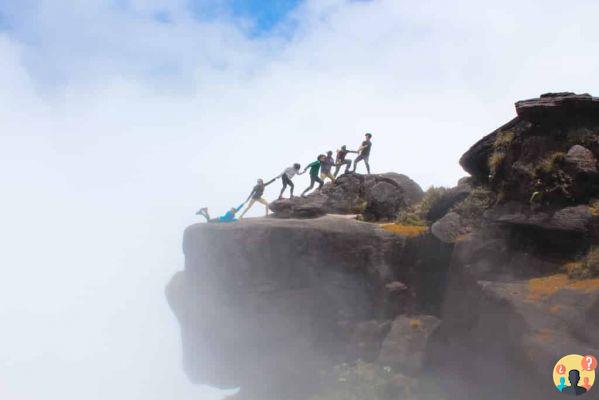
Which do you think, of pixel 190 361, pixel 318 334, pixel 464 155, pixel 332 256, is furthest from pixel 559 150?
pixel 190 361

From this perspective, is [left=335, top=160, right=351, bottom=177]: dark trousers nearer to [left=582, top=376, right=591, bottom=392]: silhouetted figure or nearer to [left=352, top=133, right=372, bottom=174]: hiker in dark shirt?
[left=352, top=133, right=372, bottom=174]: hiker in dark shirt

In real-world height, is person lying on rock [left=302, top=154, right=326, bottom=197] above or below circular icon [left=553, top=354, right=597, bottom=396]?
above

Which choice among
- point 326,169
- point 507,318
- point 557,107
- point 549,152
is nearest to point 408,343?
point 507,318

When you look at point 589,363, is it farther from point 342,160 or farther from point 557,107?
point 342,160

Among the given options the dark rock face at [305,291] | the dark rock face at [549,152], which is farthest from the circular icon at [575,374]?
the dark rock face at [305,291]

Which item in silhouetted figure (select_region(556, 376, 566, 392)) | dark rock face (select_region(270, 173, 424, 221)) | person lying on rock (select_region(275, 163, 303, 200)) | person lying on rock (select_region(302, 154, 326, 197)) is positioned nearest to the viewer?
silhouetted figure (select_region(556, 376, 566, 392))

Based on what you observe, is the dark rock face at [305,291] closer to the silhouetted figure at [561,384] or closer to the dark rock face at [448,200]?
the dark rock face at [448,200]

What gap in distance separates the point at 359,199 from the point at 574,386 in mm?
13999

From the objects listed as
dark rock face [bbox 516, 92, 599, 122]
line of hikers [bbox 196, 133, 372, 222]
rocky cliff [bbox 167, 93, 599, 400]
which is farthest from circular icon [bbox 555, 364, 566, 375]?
line of hikers [bbox 196, 133, 372, 222]

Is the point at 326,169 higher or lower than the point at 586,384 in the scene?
higher

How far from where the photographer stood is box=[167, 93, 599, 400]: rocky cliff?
15.5 metres

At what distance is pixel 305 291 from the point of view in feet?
70.3

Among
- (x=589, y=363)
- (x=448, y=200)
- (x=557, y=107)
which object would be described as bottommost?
(x=589, y=363)

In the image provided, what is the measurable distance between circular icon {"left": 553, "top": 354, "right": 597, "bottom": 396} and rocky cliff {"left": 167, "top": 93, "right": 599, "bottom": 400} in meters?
0.23
